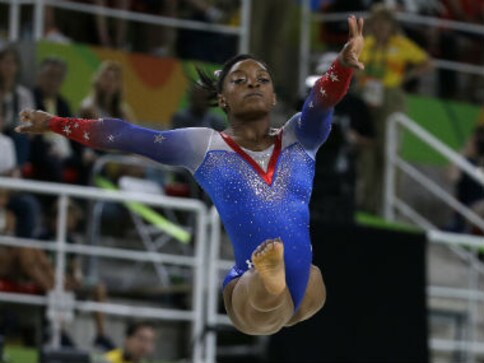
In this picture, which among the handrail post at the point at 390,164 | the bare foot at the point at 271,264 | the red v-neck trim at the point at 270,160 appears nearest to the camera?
the bare foot at the point at 271,264

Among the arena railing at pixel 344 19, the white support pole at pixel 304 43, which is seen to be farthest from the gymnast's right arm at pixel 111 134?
the white support pole at pixel 304 43

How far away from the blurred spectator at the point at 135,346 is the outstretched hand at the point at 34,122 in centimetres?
318

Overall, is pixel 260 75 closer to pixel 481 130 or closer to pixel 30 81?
pixel 30 81

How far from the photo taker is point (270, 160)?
8.28 m

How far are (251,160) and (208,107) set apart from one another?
290 cm

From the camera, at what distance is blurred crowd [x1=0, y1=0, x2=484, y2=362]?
11.6 m

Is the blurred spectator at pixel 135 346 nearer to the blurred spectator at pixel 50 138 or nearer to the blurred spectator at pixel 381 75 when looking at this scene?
the blurred spectator at pixel 50 138

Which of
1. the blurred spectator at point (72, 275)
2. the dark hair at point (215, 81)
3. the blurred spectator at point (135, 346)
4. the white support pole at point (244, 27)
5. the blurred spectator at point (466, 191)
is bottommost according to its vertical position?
the blurred spectator at point (135, 346)

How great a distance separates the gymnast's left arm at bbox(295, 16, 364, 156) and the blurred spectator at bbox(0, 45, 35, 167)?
159 inches

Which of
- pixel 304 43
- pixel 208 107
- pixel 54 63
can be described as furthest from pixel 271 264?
pixel 304 43

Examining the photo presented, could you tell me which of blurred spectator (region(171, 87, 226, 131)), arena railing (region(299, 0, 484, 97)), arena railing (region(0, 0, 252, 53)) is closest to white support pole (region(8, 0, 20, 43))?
arena railing (region(0, 0, 252, 53))

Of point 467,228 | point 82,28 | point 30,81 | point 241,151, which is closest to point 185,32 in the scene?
point 82,28

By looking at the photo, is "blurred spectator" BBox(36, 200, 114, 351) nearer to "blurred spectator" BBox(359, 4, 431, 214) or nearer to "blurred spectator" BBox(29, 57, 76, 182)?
"blurred spectator" BBox(29, 57, 76, 182)

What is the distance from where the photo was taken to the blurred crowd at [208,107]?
1165 cm
